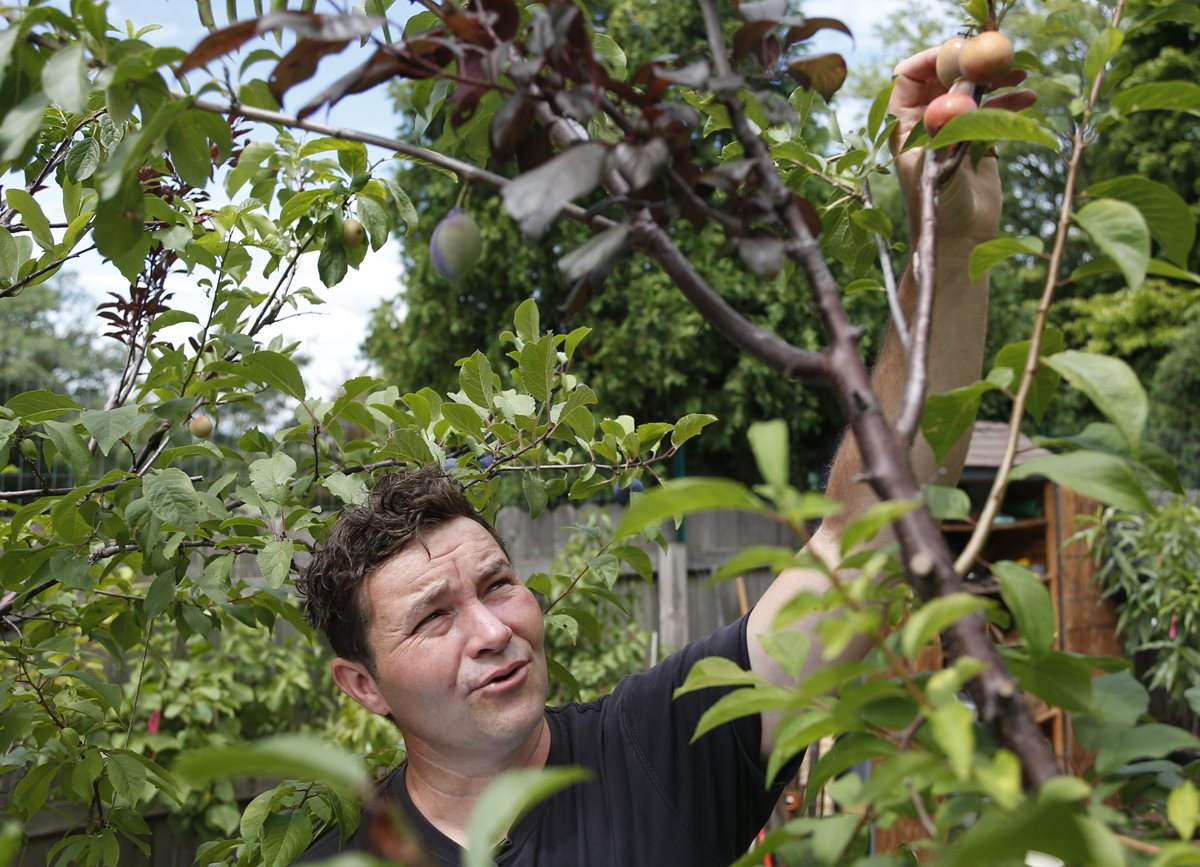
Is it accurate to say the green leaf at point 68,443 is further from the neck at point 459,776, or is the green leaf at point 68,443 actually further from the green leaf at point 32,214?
the neck at point 459,776

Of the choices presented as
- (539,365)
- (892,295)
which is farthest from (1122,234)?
(539,365)

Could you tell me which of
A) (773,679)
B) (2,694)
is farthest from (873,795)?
(2,694)

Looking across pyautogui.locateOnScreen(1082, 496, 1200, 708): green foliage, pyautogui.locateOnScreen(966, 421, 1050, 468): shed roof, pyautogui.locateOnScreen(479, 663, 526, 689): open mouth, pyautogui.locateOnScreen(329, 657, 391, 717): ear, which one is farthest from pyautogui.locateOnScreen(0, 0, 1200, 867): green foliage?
pyautogui.locateOnScreen(966, 421, 1050, 468): shed roof

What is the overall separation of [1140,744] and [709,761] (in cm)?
98

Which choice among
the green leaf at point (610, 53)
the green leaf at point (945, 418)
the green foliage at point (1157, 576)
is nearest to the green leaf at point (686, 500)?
the green leaf at point (945, 418)

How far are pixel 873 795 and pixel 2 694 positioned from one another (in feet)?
4.68

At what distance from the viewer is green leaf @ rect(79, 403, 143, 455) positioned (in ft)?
4.37

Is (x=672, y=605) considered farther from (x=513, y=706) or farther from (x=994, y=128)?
(x=994, y=128)

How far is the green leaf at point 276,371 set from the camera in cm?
147

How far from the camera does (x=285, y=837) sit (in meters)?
1.45

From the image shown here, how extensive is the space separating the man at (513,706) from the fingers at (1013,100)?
19.5 inches

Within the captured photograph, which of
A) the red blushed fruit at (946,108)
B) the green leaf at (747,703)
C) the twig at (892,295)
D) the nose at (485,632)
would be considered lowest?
the nose at (485,632)

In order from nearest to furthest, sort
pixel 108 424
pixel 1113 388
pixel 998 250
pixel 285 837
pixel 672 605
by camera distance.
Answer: pixel 1113 388 → pixel 998 250 → pixel 108 424 → pixel 285 837 → pixel 672 605

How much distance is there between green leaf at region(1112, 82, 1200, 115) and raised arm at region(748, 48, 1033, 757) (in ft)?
0.43
